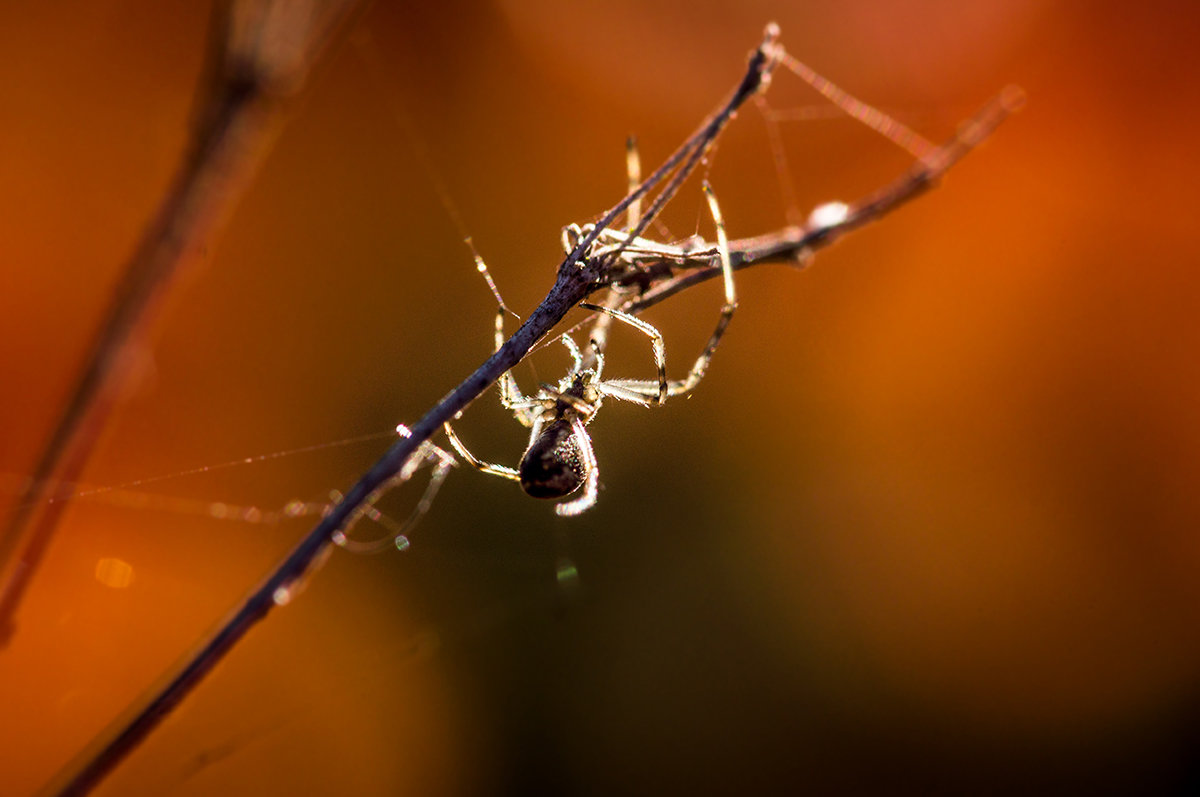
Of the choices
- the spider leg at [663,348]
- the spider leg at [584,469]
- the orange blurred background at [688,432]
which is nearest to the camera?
the spider leg at [663,348]

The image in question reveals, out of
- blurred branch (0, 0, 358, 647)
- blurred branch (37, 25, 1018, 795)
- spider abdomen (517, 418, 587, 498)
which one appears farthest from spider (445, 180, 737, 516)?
blurred branch (0, 0, 358, 647)

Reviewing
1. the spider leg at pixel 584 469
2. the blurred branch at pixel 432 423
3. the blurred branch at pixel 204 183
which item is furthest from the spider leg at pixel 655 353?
the blurred branch at pixel 204 183

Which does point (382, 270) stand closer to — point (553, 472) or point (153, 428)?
point (153, 428)

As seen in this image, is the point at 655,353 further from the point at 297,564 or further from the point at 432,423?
the point at 297,564

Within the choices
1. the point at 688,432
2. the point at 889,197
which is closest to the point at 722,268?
the point at 889,197

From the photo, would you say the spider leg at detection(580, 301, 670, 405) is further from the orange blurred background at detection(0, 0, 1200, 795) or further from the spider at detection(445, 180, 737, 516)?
the orange blurred background at detection(0, 0, 1200, 795)

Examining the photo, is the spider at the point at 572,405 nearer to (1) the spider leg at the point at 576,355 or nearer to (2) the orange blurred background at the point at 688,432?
(1) the spider leg at the point at 576,355
